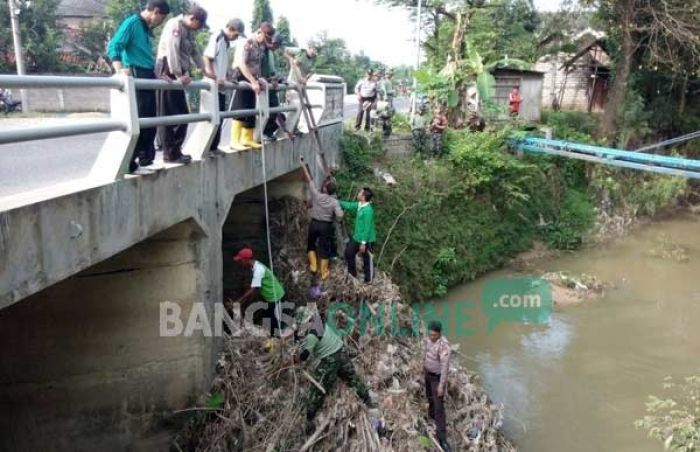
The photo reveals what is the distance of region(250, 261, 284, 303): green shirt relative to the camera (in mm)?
7301

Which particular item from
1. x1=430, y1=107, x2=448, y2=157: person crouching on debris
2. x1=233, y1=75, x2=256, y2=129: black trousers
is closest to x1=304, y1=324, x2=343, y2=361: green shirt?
x1=233, y1=75, x2=256, y2=129: black trousers

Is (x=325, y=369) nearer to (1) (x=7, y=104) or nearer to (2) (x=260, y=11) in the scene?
(1) (x=7, y=104)

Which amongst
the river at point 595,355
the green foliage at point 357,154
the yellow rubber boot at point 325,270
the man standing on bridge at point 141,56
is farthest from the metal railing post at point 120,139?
the green foliage at point 357,154

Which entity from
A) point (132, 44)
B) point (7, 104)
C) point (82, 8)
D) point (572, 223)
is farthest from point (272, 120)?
point (82, 8)

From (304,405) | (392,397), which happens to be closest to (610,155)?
(392,397)

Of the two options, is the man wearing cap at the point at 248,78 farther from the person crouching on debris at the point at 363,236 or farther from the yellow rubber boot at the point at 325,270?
the yellow rubber boot at the point at 325,270

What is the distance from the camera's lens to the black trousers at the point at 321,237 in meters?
9.20

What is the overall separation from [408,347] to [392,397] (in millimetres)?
1625

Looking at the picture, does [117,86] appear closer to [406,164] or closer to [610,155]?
[406,164]

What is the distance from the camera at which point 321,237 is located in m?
9.27

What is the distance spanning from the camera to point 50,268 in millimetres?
3816

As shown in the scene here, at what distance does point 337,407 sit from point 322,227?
3.22 meters

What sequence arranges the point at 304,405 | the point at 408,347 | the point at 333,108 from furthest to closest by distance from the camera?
the point at 333,108 < the point at 408,347 < the point at 304,405

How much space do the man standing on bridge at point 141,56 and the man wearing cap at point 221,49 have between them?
3.72 feet
